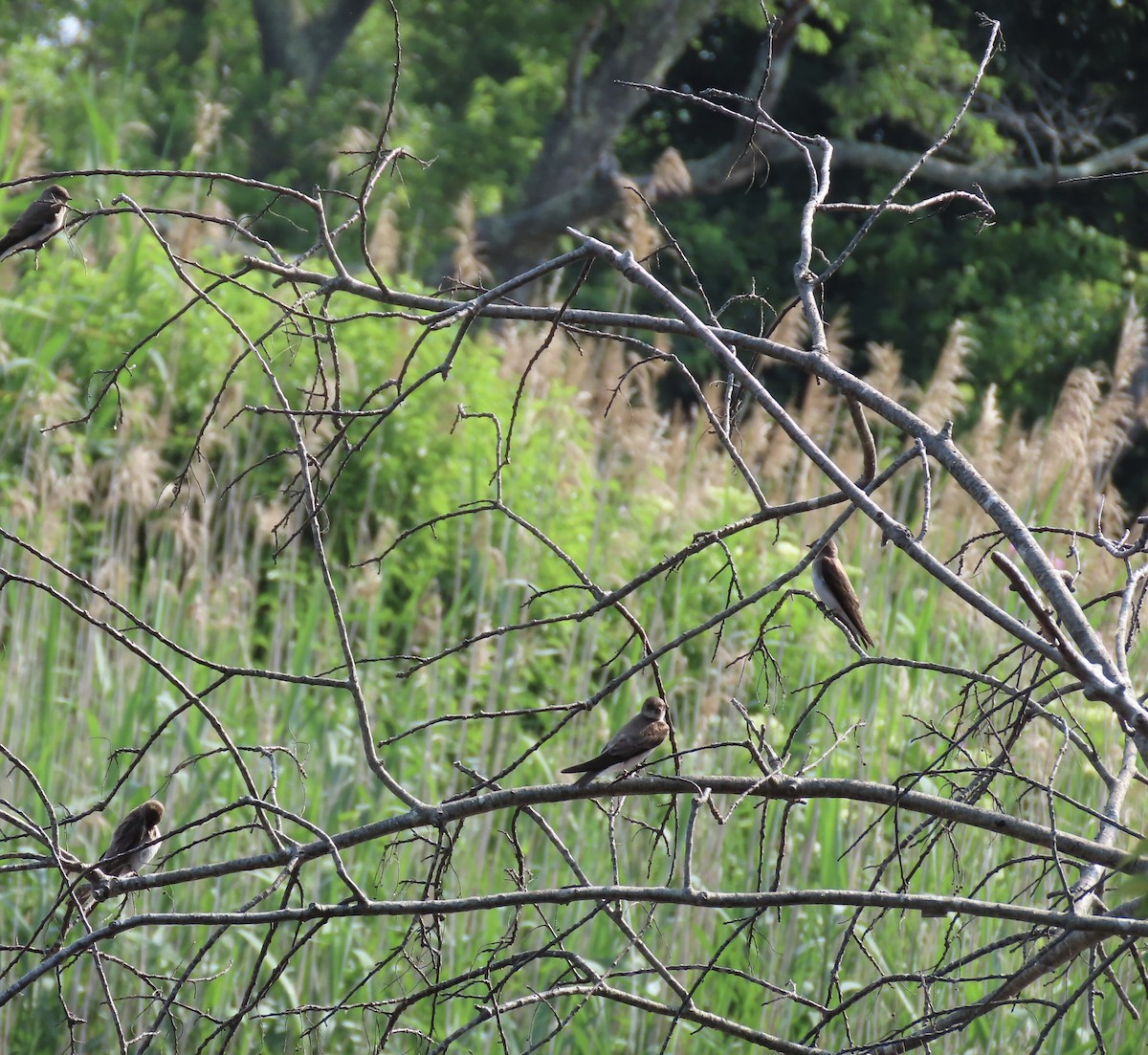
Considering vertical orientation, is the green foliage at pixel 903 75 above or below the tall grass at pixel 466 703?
above

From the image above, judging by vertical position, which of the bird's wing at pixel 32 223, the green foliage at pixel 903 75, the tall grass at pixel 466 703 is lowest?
the tall grass at pixel 466 703

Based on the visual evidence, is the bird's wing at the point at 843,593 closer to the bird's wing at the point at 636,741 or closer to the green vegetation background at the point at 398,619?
the green vegetation background at the point at 398,619

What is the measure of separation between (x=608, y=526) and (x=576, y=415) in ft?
1.84

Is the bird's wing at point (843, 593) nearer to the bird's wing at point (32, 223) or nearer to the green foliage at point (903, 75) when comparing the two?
the bird's wing at point (32, 223)

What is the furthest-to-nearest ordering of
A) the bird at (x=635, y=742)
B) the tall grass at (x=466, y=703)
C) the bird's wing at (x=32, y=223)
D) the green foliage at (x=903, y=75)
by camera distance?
the green foliage at (x=903, y=75) < the tall grass at (x=466, y=703) < the bird's wing at (x=32, y=223) < the bird at (x=635, y=742)

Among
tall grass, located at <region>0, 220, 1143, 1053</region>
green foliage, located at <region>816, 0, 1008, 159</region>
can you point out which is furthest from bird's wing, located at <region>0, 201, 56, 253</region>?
green foliage, located at <region>816, 0, 1008, 159</region>

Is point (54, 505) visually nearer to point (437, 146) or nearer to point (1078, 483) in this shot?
point (1078, 483)

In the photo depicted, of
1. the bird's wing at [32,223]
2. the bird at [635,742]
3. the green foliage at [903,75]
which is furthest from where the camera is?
the green foliage at [903,75]

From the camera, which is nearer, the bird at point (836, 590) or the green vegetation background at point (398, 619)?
the bird at point (836, 590)

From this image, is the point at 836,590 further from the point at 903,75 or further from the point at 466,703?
the point at 903,75

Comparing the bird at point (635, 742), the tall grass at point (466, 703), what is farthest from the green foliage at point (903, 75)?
the bird at point (635, 742)

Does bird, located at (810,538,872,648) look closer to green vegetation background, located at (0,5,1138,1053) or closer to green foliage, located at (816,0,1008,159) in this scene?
green vegetation background, located at (0,5,1138,1053)

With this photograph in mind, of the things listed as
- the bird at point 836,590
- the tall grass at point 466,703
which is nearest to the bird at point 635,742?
the tall grass at point 466,703

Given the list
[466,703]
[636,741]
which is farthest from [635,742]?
[466,703]
